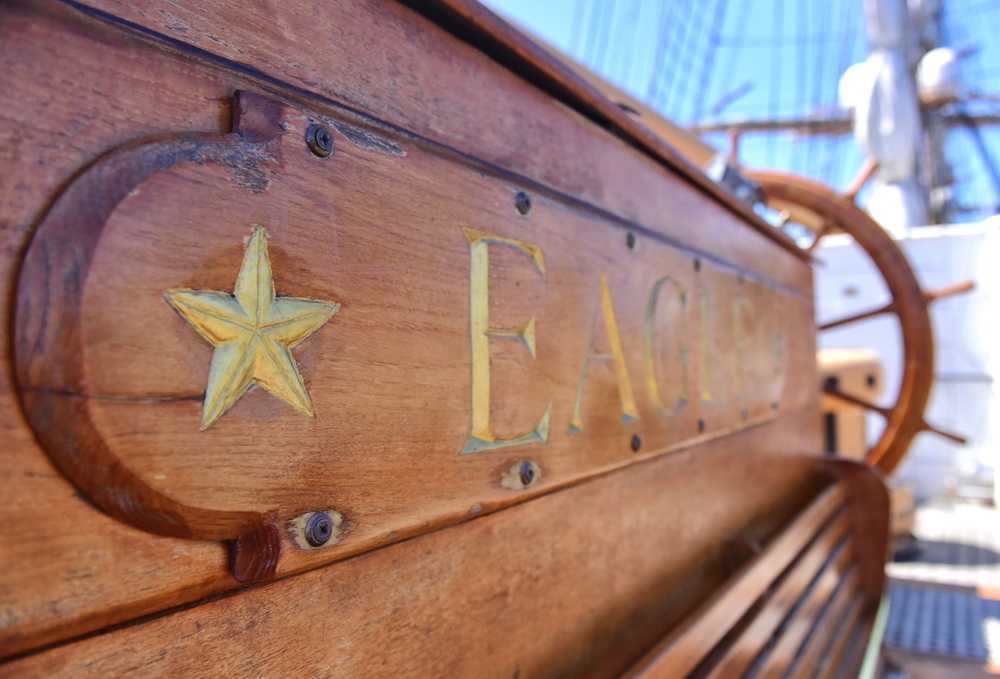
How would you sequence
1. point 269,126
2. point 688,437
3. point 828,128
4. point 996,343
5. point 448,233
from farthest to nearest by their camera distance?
point 828,128 → point 996,343 → point 688,437 → point 448,233 → point 269,126

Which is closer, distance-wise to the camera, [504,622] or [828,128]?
[504,622]

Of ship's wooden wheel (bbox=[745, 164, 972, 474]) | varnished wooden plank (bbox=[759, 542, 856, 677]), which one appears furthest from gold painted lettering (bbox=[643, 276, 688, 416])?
ship's wooden wheel (bbox=[745, 164, 972, 474])

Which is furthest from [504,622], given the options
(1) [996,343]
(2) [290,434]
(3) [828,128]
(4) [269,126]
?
(3) [828,128]

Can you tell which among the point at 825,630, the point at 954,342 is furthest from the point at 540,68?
the point at 954,342

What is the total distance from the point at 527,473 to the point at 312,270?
0.26 metres

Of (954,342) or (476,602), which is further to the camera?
(954,342)

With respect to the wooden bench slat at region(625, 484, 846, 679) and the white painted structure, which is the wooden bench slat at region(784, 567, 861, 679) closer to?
the wooden bench slat at region(625, 484, 846, 679)

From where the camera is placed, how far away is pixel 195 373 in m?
0.33

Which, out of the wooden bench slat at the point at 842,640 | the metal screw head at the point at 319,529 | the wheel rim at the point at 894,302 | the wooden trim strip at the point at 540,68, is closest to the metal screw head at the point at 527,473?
the metal screw head at the point at 319,529

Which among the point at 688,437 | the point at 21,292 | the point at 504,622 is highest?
the point at 21,292

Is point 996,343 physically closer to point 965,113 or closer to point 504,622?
point 504,622

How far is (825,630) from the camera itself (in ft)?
4.28

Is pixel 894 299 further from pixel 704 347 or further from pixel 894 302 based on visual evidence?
pixel 704 347

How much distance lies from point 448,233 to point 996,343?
408cm
